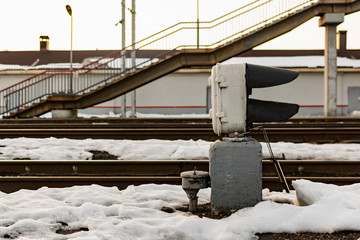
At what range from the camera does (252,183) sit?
410 cm

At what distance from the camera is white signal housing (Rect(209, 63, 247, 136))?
4.05 meters

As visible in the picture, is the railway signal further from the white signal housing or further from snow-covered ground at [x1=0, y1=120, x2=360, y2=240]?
snow-covered ground at [x1=0, y1=120, x2=360, y2=240]

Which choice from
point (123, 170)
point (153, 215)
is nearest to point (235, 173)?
point (153, 215)

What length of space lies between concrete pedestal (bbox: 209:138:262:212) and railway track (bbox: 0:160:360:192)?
184cm

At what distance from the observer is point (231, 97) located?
Answer: 4.07 m

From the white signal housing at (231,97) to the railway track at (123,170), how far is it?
2.16m

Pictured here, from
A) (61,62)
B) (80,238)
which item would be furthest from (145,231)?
(61,62)

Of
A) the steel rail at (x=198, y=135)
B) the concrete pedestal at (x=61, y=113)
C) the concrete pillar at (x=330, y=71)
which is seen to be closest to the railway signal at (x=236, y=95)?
the steel rail at (x=198, y=135)

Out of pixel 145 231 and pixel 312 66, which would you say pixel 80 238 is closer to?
pixel 145 231

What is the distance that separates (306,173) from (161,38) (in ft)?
42.5

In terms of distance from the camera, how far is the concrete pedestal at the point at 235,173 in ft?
13.3

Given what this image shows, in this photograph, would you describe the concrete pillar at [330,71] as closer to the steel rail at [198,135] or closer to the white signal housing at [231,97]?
the steel rail at [198,135]

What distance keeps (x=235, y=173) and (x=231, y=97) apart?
85 centimetres

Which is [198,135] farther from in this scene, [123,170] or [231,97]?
[231,97]
